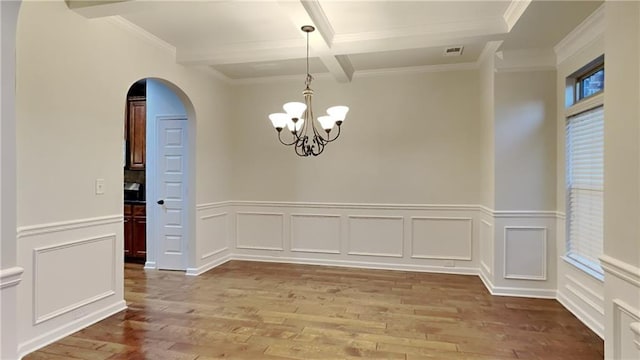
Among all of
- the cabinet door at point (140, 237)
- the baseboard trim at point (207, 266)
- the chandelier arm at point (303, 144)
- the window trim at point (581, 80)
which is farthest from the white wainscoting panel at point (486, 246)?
the cabinet door at point (140, 237)

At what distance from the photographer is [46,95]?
2855 mm

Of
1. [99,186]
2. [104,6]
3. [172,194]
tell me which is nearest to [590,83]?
[104,6]

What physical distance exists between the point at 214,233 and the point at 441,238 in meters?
3.14

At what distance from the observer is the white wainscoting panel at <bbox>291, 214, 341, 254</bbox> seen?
17.7 feet

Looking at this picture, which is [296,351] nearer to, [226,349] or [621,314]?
[226,349]

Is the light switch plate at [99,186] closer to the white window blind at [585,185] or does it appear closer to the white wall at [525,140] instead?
the white wall at [525,140]

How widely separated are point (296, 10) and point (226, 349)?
2672 mm

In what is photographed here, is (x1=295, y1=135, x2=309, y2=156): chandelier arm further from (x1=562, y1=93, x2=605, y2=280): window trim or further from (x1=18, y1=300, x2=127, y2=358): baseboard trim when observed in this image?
(x1=562, y1=93, x2=605, y2=280): window trim

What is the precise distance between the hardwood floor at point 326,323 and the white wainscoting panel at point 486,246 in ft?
0.76

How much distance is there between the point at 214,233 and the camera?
5316 mm

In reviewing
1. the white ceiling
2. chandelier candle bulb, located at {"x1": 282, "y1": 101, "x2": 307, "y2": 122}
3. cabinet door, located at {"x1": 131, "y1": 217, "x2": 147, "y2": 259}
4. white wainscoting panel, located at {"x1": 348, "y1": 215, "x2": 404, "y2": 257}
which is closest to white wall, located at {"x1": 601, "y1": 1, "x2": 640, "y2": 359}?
the white ceiling

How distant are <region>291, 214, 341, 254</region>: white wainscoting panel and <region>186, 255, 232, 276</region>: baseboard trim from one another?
1020 mm

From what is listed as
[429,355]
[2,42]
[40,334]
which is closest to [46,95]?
[2,42]

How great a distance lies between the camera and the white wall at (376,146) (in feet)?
16.2
